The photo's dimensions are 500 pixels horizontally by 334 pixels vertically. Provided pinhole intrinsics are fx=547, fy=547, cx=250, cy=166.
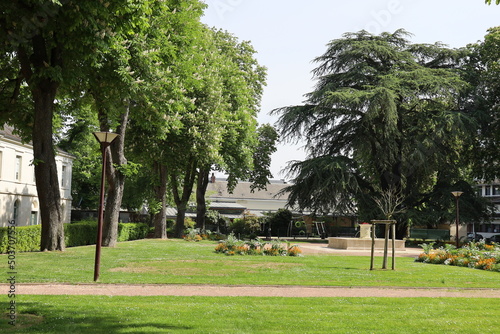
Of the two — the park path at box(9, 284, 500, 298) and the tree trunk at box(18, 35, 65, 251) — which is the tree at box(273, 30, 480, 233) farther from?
the park path at box(9, 284, 500, 298)

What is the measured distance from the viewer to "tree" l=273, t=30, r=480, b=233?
1452 inches

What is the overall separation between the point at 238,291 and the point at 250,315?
9.85 feet

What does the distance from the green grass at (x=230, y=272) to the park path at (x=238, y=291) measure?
62 centimetres

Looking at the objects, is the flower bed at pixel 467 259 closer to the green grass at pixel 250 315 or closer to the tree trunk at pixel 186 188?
the green grass at pixel 250 315

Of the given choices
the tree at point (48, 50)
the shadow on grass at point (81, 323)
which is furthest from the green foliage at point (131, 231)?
the shadow on grass at point (81, 323)

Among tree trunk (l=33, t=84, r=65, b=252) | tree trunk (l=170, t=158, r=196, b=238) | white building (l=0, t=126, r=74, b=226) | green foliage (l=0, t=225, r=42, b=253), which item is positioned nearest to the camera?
tree trunk (l=33, t=84, r=65, b=252)

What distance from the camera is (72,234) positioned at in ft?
92.4

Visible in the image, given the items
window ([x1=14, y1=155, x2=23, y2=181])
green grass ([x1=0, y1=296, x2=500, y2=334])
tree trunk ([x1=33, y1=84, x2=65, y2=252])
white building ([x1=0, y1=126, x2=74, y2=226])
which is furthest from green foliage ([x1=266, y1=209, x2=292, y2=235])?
green grass ([x1=0, y1=296, x2=500, y2=334])

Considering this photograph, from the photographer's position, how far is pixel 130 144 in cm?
A: 3212

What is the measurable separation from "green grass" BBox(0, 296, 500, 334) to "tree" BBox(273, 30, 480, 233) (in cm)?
2663

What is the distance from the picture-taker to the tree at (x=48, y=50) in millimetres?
15423

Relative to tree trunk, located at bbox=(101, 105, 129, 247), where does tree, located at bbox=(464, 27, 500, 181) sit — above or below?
above

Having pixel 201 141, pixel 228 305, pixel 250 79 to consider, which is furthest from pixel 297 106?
pixel 228 305

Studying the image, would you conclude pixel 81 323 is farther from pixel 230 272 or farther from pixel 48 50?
pixel 48 50
